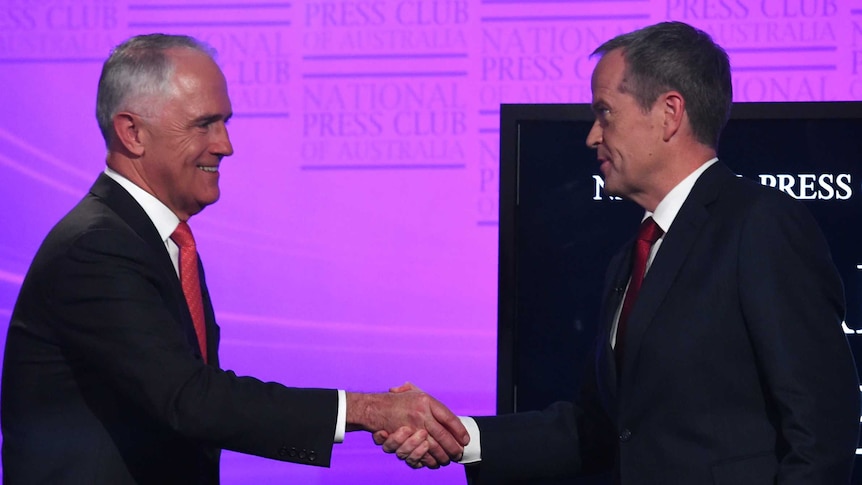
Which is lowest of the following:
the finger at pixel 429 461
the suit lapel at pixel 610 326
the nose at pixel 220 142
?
the finger at pixel 429 461

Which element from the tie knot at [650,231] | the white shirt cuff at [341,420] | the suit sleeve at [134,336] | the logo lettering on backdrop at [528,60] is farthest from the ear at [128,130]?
the logo lettering on backdrop at [528,60]

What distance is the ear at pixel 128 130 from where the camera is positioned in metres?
2.26

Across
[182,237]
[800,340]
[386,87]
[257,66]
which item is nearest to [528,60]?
[386,87]

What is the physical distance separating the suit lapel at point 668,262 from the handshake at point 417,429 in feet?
1.89

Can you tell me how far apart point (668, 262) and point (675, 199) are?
0.55 ft

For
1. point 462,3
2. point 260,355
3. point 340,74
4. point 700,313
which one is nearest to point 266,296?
point 260,355

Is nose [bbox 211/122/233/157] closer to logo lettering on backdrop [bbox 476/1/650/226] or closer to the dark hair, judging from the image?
the dark hair

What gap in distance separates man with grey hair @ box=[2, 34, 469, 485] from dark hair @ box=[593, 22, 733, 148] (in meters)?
0.82

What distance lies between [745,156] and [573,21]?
1035 mm

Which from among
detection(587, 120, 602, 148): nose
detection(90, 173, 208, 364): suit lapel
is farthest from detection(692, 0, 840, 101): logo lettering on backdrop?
detection(90, 173, 208, 364): suit lapel

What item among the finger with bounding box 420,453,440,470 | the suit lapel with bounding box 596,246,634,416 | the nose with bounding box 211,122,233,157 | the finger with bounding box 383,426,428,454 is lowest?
the finger with bounding box 420,453,440,470

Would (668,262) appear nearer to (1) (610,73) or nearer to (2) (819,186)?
(1) (610,73)

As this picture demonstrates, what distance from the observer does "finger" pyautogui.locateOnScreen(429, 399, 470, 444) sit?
254 centimetres

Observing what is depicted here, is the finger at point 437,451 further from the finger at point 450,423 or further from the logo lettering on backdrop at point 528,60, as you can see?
the logo lettering on backdrop at point 528,60
